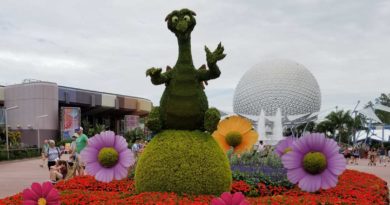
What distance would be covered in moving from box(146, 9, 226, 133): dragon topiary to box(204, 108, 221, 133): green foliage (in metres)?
0.02

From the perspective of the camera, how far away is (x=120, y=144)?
24.1 feet

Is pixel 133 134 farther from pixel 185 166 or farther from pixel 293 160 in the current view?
pixel 185 166

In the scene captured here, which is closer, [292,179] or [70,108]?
[292,179]

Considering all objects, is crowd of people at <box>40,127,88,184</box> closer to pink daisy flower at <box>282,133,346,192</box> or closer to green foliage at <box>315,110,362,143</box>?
pink daisy flower at <box>282,133,346,192</box>

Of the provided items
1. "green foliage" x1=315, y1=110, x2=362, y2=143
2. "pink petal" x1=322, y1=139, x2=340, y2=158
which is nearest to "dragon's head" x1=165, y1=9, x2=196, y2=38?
"pink petal" x1=322, y1=139, x2=340, y2=158

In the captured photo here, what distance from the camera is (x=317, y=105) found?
56500 mm

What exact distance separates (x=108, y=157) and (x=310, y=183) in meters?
2.94

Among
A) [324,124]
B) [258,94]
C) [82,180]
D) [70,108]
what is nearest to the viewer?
[82,180]

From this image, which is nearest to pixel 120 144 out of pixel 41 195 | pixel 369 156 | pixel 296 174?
pixel 41 195

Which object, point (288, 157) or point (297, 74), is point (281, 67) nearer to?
point (297, 74)

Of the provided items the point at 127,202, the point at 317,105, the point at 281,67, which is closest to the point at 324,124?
the point at 317,105

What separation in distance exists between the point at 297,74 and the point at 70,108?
25991 mm

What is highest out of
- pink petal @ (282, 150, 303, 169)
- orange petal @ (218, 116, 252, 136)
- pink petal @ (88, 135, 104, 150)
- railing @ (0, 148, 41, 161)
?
orange petal @ (218, 116, 252, 136)

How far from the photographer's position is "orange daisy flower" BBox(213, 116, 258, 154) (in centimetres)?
942
